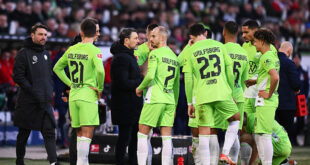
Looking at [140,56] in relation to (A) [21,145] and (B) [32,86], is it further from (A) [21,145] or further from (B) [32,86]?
(A) [21,145]

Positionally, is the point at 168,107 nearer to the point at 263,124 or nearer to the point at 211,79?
the point at 211,79

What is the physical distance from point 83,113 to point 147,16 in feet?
39.5

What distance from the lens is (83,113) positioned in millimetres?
9336

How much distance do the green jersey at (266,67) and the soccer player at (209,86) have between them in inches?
18.8

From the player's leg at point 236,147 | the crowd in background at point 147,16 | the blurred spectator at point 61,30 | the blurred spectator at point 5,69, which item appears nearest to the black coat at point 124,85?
the player's leg at point 236,147

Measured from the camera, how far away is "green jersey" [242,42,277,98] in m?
10.3

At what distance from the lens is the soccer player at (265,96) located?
9.56 meters

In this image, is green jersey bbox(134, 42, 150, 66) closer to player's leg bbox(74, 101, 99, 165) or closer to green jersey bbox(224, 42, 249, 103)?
green jersey bbox(224, 42, 249, 103)

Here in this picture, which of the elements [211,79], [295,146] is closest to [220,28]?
[295,146]

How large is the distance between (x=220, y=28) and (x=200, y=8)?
2619 mm

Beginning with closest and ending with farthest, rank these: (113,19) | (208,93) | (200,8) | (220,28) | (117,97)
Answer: (208,93) → (117,97) → (113,19) → (220,28) → (200,8)

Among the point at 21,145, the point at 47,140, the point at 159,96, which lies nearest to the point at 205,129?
the point at 159,96

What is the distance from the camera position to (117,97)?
1024cm

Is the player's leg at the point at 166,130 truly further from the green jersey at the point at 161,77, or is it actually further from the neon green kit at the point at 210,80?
the neon green kit at the point at 210,80
